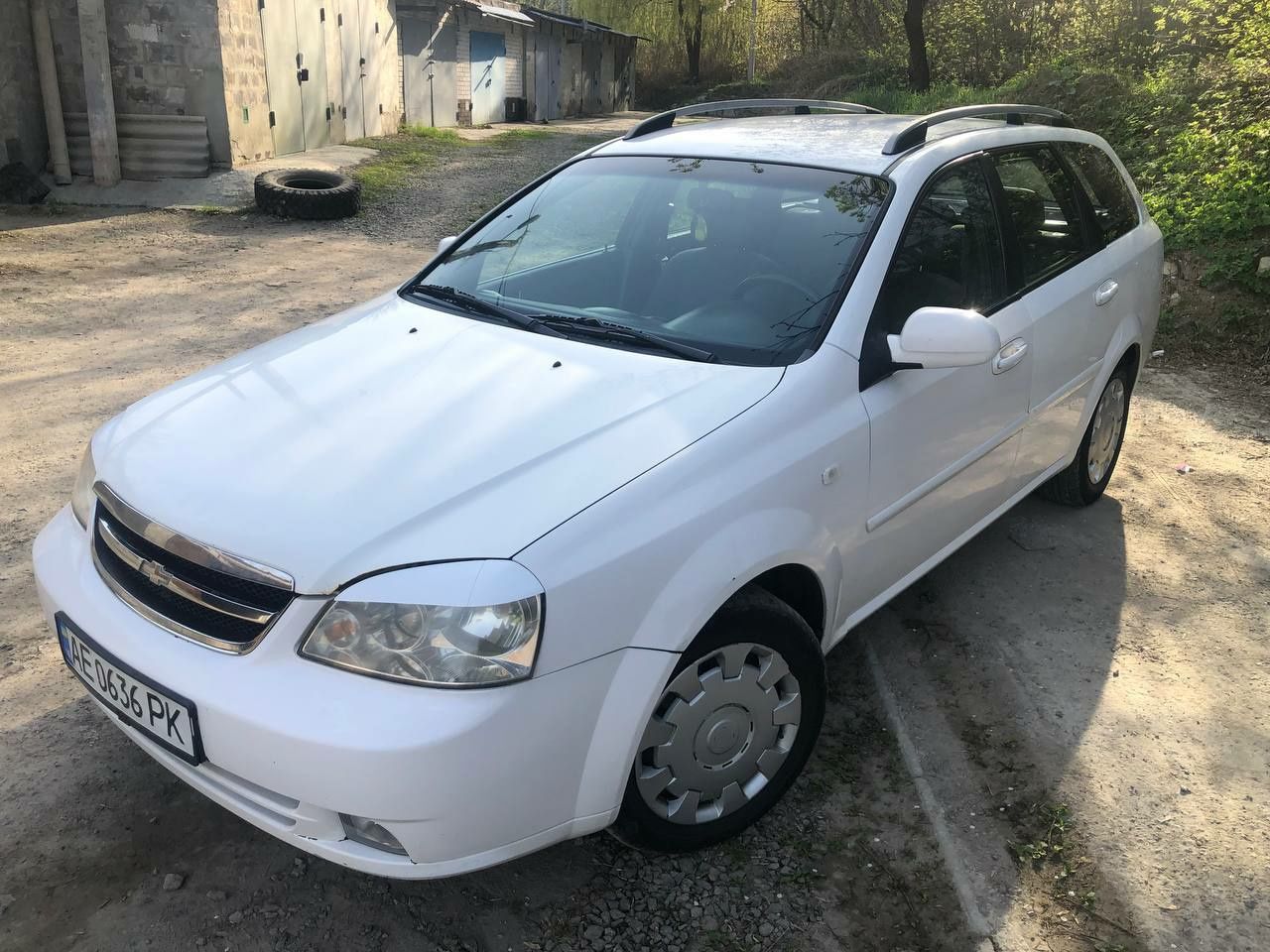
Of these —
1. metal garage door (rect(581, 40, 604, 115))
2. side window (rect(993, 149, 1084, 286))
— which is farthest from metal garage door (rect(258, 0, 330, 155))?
metal garage door (rect(581, 40, 604, 115))

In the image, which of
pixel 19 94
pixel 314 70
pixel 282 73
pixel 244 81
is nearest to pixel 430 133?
pixel 314 70

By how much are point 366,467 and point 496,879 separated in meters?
1.07

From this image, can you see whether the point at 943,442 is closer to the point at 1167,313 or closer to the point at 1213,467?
the point at 1213,467

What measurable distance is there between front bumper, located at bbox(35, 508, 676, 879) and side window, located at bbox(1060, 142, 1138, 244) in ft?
10.1

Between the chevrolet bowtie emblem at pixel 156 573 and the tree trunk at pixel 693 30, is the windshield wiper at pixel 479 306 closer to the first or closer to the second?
the chevrolet bowtie emblem at pixel 156 573

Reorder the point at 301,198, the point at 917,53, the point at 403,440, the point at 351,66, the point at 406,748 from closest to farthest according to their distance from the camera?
the point at 406,748, the point at 403,440, the point at 301,198, the point at 351,66, the point at 917,53

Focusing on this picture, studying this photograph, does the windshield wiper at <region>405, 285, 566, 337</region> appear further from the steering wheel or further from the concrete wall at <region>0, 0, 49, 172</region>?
the concrete wall at <region>0, 0, 49, 172</region>

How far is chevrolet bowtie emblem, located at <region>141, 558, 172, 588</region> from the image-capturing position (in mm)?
2191

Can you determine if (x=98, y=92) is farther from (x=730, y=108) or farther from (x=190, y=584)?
(x=190, y=584)

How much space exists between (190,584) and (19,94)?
12.3 meters

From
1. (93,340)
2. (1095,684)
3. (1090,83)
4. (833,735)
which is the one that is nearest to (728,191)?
(833,735)

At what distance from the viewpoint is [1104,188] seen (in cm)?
430

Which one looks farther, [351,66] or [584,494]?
[351,66]

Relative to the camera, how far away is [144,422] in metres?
2.65
